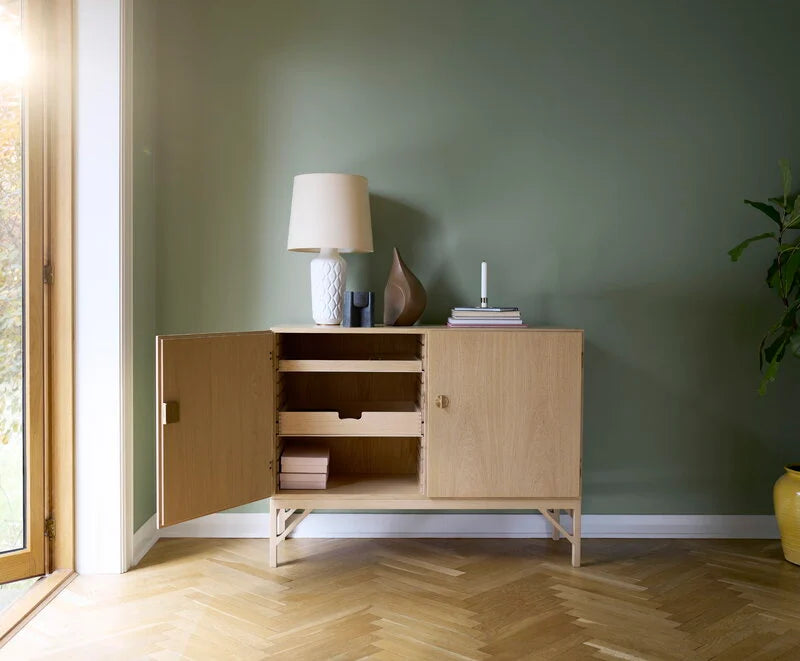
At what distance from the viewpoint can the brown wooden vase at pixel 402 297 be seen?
8.50 feet

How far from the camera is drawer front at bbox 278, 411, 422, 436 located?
2.51 metres

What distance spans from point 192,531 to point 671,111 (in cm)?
269

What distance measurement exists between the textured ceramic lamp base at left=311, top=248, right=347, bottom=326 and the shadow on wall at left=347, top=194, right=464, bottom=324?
29 cm

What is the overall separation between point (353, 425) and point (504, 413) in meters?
0.56

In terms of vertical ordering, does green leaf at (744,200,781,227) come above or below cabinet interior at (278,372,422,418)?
above

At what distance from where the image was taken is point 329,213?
252 centimetres

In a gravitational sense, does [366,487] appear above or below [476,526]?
above

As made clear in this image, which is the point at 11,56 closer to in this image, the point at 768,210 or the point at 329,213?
the point at 329,213

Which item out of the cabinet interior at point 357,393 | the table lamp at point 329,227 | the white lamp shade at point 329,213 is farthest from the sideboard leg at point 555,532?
the white lamp shade at point 329,213

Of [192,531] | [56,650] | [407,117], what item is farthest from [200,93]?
[56,650]

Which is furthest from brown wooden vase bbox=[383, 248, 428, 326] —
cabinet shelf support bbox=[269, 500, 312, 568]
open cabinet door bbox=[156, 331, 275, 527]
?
cabinet shelf support bbox=[269, 500, 312, 568]

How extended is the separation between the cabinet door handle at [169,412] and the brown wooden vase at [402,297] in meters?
0.88

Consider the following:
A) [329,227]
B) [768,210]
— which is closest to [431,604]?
[329,227]

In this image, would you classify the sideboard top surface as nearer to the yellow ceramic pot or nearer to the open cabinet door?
the open cabinet door
